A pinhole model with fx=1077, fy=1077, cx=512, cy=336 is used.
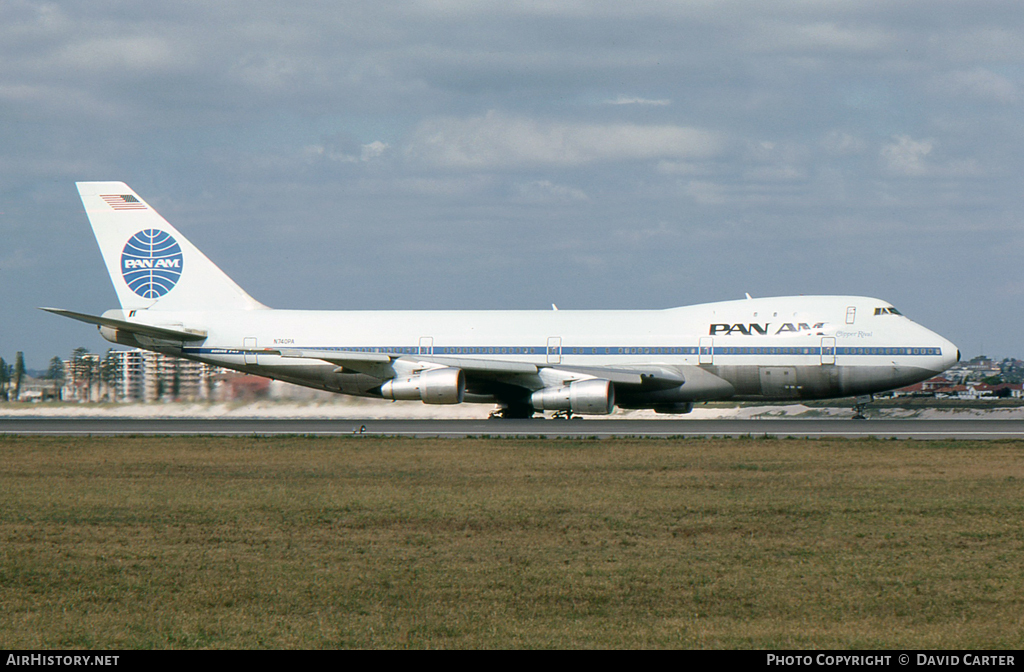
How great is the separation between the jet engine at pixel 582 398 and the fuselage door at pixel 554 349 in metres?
2.23

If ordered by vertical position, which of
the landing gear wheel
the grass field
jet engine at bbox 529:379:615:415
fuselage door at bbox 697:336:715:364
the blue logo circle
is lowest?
the grass field

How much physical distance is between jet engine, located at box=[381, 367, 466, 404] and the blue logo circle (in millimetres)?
11566

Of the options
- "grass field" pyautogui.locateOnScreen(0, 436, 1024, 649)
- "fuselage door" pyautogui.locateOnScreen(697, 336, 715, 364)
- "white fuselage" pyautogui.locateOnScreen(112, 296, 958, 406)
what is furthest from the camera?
"fuselage door" pyautogui.locateOnScreen(697, 336, 715, 364)

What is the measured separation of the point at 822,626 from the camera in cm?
945

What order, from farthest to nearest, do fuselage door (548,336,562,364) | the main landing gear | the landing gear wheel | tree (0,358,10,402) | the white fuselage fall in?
1. tree (0,358,10,402)
2. the landing gear wheel
3. fuselage door (548,336,562,364)
4. the main landing gear
5. the white fuselage

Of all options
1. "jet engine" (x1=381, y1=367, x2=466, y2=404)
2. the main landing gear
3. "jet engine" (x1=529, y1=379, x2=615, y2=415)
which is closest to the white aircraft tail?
"jet engine" (x1=381, y1=367, x2=466, y2=404)

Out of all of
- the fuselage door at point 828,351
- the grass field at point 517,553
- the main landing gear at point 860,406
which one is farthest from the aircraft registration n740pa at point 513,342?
the grass field at point 517,553

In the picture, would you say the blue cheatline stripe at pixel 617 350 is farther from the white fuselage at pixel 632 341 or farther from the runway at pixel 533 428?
the runway at pixel 533 428

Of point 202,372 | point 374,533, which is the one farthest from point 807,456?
point 202,372

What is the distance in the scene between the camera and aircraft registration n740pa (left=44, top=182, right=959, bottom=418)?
37094 millimetres

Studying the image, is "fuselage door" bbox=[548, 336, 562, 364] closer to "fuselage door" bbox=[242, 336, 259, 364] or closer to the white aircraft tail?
"fuselage door" bbox=[242, 336, 259, 364]

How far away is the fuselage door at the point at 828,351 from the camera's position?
36.9m

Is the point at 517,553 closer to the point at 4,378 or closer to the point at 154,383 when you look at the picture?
the point at 154,383

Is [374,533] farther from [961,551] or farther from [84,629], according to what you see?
[961,551]
